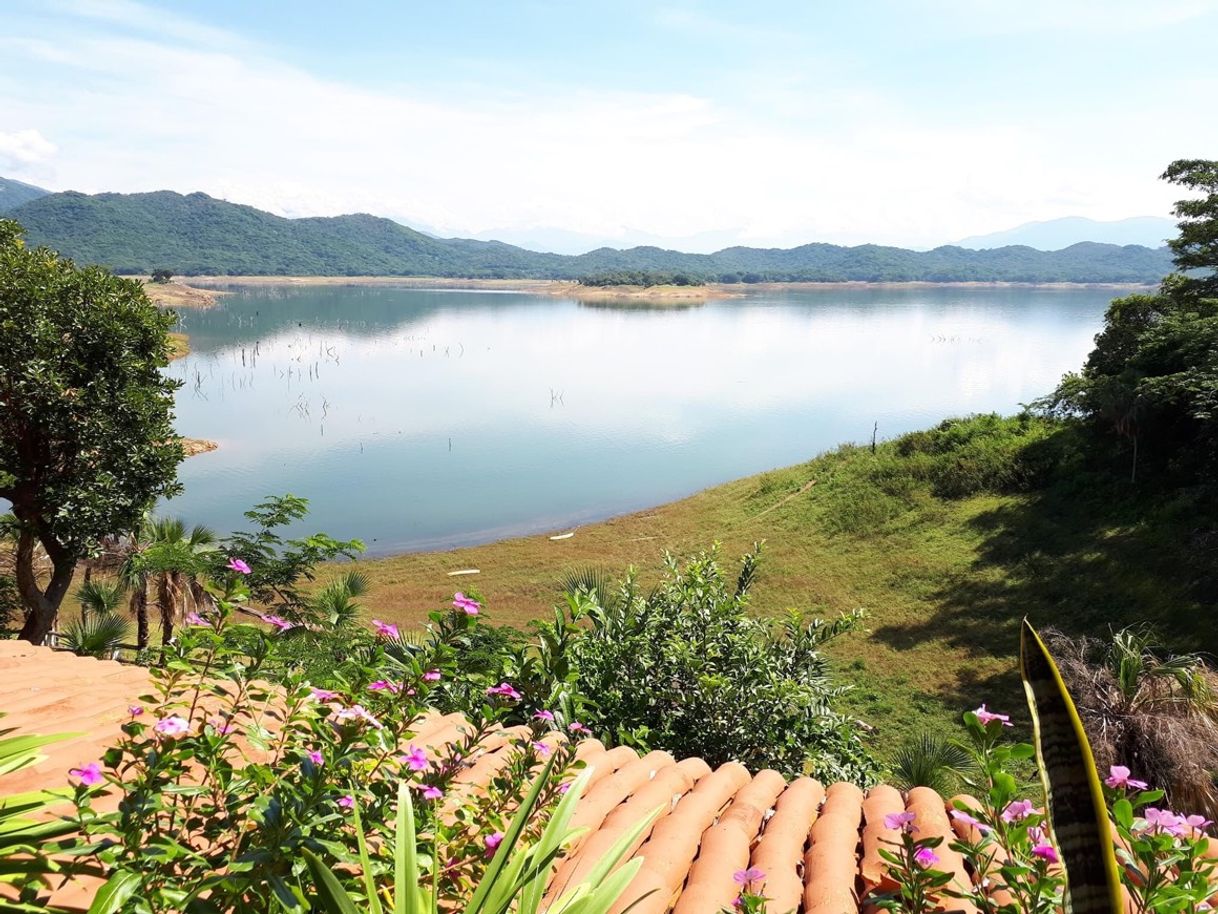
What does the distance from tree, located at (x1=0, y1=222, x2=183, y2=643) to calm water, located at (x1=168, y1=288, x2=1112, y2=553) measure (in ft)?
43.2

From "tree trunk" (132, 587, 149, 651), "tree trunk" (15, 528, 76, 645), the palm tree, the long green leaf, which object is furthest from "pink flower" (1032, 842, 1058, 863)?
"tree trunk" (132, 587, 149, 651)

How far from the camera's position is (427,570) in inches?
755

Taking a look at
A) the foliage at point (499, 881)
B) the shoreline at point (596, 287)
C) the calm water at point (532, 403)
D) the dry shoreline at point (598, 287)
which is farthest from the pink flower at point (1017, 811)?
the dry shoreline at point (598, 287)

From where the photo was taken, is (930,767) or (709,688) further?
(930,767)

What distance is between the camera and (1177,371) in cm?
1557

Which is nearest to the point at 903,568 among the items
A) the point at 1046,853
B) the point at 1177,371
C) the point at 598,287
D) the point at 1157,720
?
the point at 1177,371

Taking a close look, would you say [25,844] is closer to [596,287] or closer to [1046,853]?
[1046,853]

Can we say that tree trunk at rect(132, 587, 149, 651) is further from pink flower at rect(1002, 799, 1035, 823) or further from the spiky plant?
pink flower at rect(1002, 799, 1035, 823)

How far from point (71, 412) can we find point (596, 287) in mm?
146558

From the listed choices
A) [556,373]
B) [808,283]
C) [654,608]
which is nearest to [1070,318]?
[556,373]

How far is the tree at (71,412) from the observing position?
8695 millimetres

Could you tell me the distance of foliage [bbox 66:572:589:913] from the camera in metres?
→ 1.57

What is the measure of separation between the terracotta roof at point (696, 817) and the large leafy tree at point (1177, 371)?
1395cm

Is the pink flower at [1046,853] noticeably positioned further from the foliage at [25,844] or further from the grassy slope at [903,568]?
the grassy slope at [903,568]
